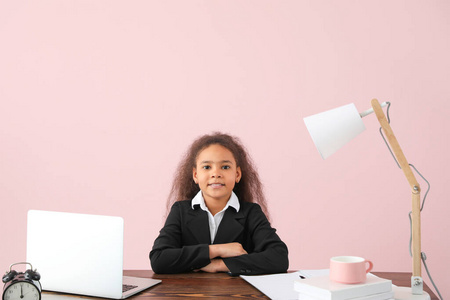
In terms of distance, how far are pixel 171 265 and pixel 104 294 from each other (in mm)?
395

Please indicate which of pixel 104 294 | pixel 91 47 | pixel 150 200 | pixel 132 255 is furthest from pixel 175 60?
pixel 104 294

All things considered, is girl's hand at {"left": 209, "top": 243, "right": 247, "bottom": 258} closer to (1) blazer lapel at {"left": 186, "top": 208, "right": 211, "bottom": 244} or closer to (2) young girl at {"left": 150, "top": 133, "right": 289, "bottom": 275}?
(2) young girl at {"left": 150, "top": 133, "right": 289, "bottom": 275}

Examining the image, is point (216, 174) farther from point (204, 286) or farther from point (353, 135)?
point (353, 135)

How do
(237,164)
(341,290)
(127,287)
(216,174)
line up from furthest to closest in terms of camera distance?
(237,164), (216,174), (127,287), (341,290)

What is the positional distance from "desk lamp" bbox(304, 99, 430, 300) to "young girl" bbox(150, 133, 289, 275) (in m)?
0.56

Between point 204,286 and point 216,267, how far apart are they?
0.76ft

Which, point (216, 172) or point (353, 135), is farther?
point (216, 172)

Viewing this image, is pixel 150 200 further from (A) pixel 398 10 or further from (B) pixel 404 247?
(A) pixel 398 10

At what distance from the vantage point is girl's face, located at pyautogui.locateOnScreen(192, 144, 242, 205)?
2.09 metres

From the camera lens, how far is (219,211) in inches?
84.7

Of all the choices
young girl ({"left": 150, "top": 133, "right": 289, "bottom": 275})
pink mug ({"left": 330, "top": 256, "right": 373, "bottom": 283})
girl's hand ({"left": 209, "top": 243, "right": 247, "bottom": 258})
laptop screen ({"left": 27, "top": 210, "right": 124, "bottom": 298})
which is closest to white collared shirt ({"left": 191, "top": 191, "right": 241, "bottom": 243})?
young girl ({"left": 150, "top": 133, "right": 289, "bottom": 275})

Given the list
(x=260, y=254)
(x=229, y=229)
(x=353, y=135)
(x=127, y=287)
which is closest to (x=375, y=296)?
(x=353, y=135)

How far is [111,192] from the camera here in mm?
3445

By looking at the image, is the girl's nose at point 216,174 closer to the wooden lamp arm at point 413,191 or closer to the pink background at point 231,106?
the wooden lamp arm at point 413,191
